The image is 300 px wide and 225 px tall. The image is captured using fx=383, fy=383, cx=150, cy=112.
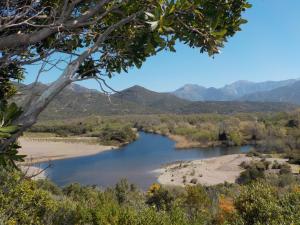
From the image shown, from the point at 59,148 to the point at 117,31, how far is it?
80276 mm

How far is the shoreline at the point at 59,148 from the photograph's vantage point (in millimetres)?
71875

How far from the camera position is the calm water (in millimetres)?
46109

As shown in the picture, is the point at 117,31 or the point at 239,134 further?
the point at 239,134

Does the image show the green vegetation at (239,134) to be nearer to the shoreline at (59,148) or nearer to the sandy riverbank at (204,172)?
the shoreline at (59,148)

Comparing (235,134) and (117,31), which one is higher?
(117,31)

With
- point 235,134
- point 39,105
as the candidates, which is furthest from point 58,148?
point 39,105

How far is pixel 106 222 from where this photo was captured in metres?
8.98

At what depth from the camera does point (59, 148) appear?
82312 millimetres

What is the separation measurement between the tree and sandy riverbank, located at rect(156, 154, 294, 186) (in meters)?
38.2

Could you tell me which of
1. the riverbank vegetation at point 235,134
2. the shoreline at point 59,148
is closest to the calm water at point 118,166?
the shoreline at point 59,148

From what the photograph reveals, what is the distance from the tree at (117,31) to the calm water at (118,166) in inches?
1442

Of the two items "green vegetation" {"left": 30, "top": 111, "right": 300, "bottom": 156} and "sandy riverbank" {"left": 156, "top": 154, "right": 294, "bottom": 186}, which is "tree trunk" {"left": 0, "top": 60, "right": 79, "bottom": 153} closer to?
"sandy riverbank" {"left": 156, "top": 154, "right": 294, "bottom": 186}

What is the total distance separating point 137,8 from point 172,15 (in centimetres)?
89

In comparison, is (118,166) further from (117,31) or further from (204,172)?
(117,31)
